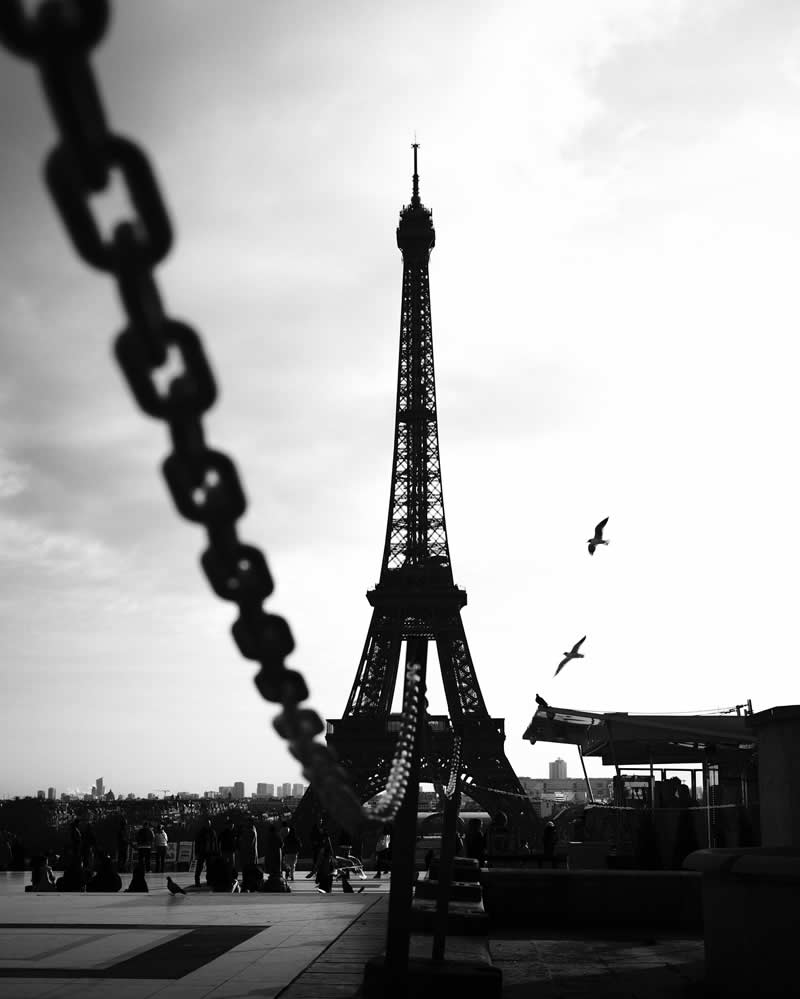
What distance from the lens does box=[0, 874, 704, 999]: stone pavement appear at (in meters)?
8.16

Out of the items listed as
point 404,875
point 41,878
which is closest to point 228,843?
point 41,878

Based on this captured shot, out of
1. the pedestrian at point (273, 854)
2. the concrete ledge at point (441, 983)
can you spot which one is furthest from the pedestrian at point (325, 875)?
the concrete ledge at point (441, 983)

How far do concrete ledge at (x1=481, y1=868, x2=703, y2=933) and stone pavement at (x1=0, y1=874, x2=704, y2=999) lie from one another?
36 cm

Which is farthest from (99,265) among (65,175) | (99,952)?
(99,952)

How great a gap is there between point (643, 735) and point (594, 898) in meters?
6.84

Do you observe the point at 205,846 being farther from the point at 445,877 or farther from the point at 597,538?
the point at 445,877

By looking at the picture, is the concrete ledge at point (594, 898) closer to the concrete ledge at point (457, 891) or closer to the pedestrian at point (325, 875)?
the concrete ledge at point (457, 891)

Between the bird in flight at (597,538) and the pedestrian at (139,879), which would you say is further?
the bird in flight at (597,538)

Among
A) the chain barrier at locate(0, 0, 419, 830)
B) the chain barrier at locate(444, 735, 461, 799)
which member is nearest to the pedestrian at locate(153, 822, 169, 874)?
the chain barrier at locate(444, 735, 461, 799)

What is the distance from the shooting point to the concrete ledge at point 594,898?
12.5 m

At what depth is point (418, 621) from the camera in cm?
6003

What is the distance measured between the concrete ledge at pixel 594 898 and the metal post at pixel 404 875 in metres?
7.21

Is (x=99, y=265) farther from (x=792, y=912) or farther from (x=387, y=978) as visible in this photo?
(x=792, y=912)

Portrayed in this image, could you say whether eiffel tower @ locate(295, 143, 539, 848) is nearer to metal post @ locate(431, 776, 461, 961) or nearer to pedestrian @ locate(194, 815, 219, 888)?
pedestrian @ locate(194, 815, 219, 888)
